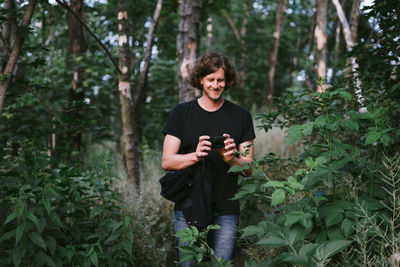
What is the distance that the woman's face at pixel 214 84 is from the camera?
8.01 ft

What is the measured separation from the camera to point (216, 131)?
8.00ft

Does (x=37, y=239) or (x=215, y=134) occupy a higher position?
(x=215, y=134)

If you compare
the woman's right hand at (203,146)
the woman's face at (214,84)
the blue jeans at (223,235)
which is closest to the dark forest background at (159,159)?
the blue jeans at (223,235)

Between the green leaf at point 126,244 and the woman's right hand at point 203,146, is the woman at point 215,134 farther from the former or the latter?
the green leaf at point 126,244

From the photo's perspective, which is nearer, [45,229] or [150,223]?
[45,229]

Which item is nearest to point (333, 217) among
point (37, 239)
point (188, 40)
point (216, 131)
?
point (216, 131)

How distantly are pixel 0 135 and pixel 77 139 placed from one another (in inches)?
168

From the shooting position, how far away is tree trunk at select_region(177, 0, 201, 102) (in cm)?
453

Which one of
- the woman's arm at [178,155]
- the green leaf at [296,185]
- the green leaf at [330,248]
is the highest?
the woman's arm at [178,155]

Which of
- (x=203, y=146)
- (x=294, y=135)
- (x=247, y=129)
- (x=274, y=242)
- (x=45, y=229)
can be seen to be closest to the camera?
(x=274, y=242)

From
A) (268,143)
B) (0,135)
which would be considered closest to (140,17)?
(268,143)

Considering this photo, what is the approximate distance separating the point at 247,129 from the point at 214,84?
1.44 feet

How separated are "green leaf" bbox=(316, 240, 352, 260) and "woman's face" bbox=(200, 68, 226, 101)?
1.27 m

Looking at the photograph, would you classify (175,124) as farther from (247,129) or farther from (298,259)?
(298,259)
